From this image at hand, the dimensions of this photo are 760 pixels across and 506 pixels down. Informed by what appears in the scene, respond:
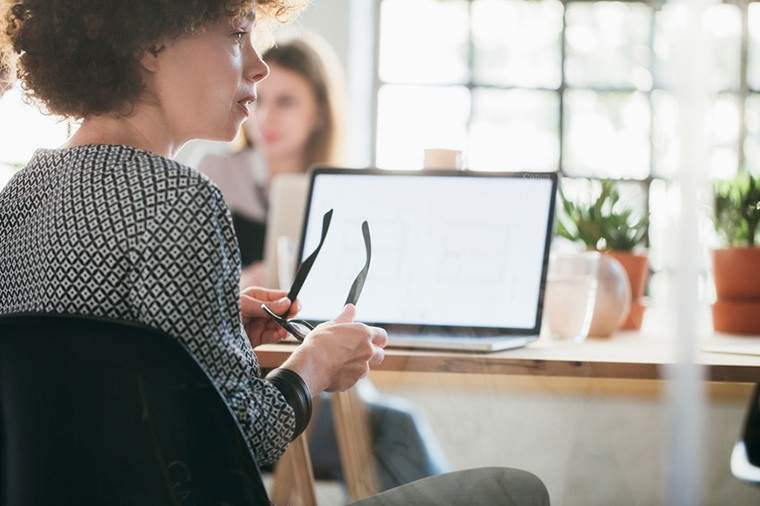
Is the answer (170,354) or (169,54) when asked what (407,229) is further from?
(170,354)

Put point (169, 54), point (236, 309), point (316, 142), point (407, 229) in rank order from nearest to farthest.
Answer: point (236, 309)
point (169, 54)
point (407, 229)
point (316, 142)

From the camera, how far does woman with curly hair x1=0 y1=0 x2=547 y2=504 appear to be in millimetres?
750

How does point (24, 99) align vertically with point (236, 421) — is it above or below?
above

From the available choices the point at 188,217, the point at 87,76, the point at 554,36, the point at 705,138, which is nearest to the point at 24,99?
the point at 87,76

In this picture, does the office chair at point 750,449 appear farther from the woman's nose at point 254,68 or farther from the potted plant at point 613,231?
the woman's nose at point 254,68

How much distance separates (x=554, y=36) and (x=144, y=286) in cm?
355

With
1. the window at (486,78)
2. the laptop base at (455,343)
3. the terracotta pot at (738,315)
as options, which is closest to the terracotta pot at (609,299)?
the terracotta pot at (738,315)

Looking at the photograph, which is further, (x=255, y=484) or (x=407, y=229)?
(x=407, y=229)

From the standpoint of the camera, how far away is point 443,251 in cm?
128

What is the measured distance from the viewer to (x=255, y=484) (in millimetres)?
733

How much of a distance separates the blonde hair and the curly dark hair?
6.79ft

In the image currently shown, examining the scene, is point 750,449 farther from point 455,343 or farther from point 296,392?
point 296,392

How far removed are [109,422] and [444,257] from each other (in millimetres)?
654

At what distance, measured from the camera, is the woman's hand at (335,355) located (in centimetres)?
87
